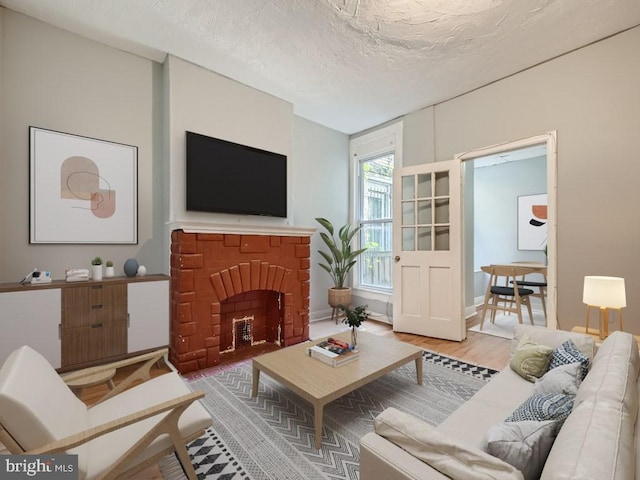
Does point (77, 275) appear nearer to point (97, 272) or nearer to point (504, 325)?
point (97, 272)

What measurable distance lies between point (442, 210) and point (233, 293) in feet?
9.02

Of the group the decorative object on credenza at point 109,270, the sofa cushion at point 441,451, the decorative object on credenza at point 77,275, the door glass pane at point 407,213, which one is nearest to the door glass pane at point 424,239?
the door glass pane at point 407,213

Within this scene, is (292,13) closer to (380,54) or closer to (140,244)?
(380,54)

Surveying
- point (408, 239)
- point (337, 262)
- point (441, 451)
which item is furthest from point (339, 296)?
point (441, 451)

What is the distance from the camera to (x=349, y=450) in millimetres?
1701

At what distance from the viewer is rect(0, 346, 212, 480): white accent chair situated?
1.07 meters

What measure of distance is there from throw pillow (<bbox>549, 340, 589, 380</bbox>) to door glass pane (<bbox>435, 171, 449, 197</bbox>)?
7.79 feet

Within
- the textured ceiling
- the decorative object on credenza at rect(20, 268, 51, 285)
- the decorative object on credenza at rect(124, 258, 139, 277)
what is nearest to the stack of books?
the decorative object on credenza at rect(124, 258, 139, 277)

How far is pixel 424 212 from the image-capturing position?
3.99 metres

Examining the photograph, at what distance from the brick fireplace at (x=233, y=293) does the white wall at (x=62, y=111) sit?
2.09 feet

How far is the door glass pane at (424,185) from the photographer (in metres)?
3.93

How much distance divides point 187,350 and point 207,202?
145cm

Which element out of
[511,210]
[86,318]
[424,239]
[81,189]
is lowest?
[86,318]

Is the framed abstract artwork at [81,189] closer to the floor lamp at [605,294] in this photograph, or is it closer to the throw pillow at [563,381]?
the throw pillow at [563,381]
